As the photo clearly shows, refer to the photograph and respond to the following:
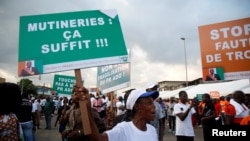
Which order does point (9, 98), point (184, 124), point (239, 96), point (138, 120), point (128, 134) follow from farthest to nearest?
1. point (184, 124)
2. point (239, 96)
3. point (9, 98)
4. point (138, 120)
5. point (128, 134)

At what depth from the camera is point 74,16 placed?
3498mm

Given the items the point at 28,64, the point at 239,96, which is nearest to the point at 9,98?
the point at 28,64

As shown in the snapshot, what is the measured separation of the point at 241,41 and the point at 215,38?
610 mm

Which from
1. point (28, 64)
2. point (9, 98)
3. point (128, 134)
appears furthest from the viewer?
point (9, 98)

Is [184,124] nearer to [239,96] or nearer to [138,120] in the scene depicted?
[239,96]

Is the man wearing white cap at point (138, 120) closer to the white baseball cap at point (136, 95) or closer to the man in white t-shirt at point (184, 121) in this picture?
the white baseball cap at point (136, 95)

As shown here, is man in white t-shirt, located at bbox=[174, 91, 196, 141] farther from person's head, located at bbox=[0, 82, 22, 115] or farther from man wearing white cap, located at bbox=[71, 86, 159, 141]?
person's head, located at bbox=[0, 82, 22, 115]

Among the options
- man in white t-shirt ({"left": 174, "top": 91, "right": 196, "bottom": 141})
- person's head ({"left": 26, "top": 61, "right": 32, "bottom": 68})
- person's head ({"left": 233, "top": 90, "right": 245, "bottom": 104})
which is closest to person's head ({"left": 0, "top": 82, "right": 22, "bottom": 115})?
person's head ({"left": 26, "top": 61, "right": 32, "bottom": 68})

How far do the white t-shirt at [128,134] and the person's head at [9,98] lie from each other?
161cm

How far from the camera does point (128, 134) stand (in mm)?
2662

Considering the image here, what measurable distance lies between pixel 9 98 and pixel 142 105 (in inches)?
71.3

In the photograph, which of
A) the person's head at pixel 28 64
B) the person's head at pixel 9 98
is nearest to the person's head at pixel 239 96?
the person's head at pixel 9 98

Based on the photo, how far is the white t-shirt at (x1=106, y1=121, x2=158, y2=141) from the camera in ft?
8.51

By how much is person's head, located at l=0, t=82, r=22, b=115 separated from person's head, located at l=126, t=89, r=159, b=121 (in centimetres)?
163
